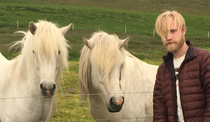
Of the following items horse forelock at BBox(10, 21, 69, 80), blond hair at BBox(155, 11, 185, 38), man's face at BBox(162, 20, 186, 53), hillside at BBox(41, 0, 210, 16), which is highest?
hillside at BBox(41, 0, 210, 16)

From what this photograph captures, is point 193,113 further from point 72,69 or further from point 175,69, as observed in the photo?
point 72,69

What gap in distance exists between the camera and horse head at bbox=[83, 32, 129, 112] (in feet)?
10.0

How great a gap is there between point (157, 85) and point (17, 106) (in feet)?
6.46

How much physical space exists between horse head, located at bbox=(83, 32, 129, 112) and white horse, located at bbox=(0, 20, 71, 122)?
1.53ft

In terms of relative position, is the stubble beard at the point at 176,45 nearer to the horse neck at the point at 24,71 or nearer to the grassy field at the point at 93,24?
the horse neck at the point at 24,71

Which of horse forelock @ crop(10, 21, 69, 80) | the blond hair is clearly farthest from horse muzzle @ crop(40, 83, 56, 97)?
the blond hair

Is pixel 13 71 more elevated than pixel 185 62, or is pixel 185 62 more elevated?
pixel 185 62

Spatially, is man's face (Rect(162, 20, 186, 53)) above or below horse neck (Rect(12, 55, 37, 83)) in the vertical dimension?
above

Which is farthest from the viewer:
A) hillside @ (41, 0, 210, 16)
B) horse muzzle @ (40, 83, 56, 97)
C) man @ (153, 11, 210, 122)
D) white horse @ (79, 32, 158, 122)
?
hillside @ (41, 0, 210, 16)

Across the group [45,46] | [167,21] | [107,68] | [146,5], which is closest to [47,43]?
[45,46]

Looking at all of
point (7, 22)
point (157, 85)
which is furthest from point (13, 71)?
point (7, 22)

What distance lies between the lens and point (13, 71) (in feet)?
11.2

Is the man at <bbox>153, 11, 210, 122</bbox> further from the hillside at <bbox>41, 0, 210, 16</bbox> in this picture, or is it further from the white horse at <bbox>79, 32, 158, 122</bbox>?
the hillside at <bbox>41, 0, 210, 16</bbox>

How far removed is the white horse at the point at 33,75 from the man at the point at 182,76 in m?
1.45
